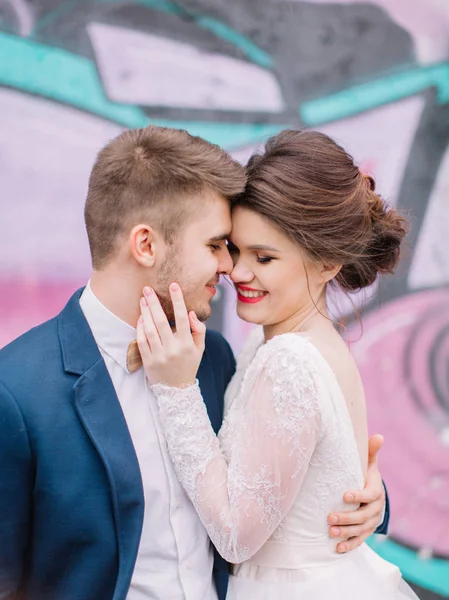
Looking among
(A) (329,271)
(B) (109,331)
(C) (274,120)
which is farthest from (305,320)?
(C) (274,120)

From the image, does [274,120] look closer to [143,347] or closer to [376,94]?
[376,94]

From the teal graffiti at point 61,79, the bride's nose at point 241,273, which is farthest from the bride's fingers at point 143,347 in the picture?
the teal graffiti at point 61,79

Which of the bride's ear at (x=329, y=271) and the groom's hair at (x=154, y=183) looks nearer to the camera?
the groom's hair at (x=154, y=183)

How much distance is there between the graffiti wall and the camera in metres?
3.28

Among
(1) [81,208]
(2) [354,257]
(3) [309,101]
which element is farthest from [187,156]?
(3) [309,101]

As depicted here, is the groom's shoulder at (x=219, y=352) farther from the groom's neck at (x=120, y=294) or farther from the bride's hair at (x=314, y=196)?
the bride's hair at (x=314, y=196)

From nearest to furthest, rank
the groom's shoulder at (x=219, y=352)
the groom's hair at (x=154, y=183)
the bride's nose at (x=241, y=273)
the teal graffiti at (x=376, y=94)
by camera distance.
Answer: the groom's hair at (x=154, y=183) < the bride's nose at (x=241, y=273) < the groom's shoulder at (x=219, y=352) < the teal graffiti at (x=376, y=94)

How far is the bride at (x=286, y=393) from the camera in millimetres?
1840

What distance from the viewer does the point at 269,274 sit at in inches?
79.3

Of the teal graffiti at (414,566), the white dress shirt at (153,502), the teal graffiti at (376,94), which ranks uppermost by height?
the teal graffiti at (376,94)

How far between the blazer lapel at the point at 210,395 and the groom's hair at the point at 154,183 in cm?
49

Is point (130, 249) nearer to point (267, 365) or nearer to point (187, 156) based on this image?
point (187, 156)

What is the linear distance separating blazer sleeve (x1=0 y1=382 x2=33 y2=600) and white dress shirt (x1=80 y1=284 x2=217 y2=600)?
278 mm

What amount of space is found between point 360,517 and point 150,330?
0.87m
